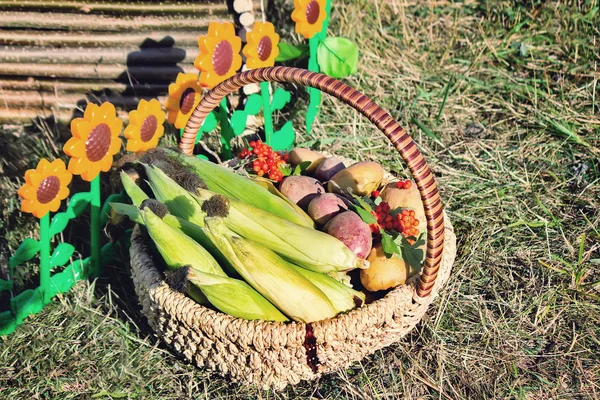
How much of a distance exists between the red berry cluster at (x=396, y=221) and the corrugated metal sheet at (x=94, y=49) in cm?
151

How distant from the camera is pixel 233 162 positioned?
3021mm

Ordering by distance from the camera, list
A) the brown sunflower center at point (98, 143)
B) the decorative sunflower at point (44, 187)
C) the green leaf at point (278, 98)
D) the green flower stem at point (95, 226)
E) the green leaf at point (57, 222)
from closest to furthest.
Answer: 1. the decorative sunflower at point (44, 187)
2. the brown sunflower center at point (98, 143)
3. the green leaf at point (57, 222)
4. the green flower stem at point (95, 226)
5. the green leaf at point (278, 98)

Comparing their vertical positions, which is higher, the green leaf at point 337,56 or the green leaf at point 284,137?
the green leaf at point 337,56

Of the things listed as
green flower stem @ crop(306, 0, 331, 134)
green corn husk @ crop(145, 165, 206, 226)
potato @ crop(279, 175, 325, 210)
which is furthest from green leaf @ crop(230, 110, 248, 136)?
green corn husk @ crop(145, 165, 206, 226)

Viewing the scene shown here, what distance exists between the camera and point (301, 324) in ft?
7.39

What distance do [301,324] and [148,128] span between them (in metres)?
1.15

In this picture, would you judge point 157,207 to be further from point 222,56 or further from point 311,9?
point 311,9

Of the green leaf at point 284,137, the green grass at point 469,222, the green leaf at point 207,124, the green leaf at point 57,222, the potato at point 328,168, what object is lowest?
the green grass at point 469,222

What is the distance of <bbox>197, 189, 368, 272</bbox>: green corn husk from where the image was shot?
7.75 ft

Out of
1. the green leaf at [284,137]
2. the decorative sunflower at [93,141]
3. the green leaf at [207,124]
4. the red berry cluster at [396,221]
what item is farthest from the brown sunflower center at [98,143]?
the red berry cluster at [396,221]

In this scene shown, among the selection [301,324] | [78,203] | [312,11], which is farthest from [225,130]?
[301,324]

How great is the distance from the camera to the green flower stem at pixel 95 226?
113 inches

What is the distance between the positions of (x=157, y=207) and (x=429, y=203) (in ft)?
3.22

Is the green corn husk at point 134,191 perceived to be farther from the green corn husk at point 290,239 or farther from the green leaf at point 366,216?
the green leaf at point 366,216
